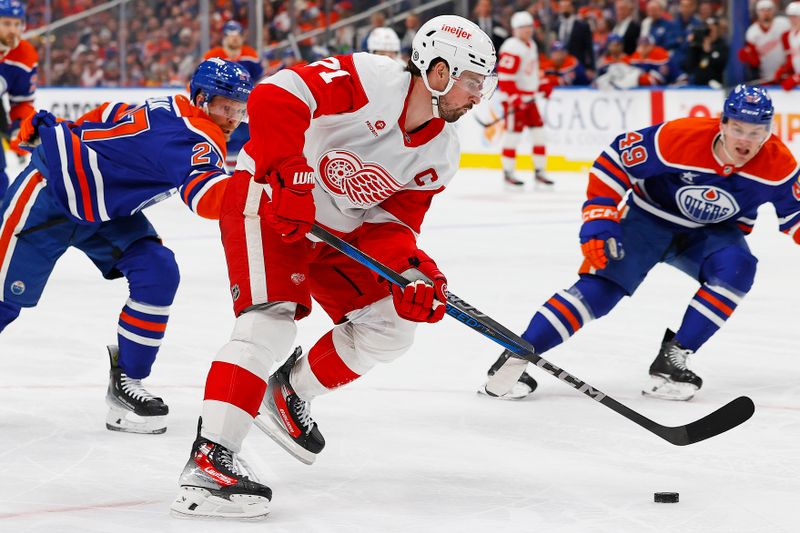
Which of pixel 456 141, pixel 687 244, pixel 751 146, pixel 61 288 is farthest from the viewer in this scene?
pixel 61 288

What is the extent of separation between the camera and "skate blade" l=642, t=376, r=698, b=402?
11.4 ft

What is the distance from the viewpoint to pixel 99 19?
42.4ft

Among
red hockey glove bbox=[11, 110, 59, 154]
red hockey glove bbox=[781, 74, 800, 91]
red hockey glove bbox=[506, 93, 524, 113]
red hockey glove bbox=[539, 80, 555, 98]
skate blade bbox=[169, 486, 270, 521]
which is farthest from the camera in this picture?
red hockey glove bbox=[539, 80, 555, 98]

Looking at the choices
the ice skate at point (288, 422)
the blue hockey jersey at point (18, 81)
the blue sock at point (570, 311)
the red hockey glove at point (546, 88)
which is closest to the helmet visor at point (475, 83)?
the ice skate at point (288, 422)

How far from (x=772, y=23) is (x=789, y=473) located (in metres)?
7.56

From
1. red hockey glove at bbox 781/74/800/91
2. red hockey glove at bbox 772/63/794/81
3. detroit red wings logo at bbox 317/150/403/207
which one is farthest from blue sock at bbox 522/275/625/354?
red hockey glove at bbox 772/63/794/81

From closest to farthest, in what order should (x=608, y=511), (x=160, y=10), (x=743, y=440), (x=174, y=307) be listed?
(x=608, y=511) → (x=743, y=440) → (x=174, y=307) → (x=160, y=10)

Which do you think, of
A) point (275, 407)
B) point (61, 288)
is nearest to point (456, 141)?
point (275, 407)

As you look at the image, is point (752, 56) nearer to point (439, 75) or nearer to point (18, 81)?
point (18, 81)

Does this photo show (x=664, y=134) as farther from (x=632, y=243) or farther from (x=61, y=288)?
(x=61, y=288)

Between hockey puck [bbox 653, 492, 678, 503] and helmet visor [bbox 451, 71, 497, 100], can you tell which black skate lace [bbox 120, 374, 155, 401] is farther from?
hockey puck [bbox 653, 492, 678, 503]

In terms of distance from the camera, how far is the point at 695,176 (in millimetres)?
3578

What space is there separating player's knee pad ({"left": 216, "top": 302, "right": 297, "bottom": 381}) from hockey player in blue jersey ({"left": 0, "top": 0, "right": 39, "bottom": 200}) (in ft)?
10.2

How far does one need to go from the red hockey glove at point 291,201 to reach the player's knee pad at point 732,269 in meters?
1.61
